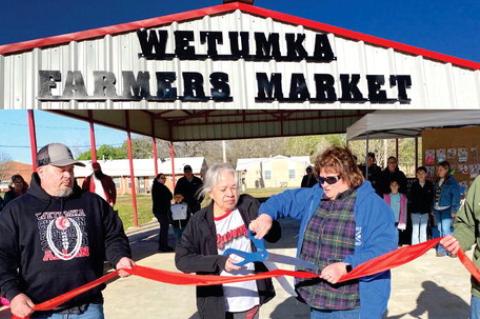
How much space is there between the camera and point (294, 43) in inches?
309

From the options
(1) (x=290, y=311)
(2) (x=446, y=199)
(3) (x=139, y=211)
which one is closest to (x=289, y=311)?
(1) (x=290, y=311)

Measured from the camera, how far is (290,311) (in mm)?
4941

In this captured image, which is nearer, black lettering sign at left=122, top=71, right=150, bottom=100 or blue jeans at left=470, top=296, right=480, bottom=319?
blue jeans at left=470, top=296, right=480, bottom=319

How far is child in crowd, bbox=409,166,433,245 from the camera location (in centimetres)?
852

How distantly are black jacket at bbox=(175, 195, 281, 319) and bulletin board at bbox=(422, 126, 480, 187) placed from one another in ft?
30.4

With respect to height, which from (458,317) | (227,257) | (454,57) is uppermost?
(454,57)

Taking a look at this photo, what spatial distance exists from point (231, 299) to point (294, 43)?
6249mm

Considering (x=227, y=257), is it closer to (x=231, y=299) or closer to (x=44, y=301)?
(x=231, y=299)

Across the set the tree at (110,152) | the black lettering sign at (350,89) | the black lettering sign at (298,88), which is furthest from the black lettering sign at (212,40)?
the tree at (110,152)

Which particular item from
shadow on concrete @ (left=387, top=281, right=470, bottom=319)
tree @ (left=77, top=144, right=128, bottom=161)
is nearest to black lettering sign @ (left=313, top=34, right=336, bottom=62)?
shadow on concrete @ (left=387, top=281, right=470, bottom=319)

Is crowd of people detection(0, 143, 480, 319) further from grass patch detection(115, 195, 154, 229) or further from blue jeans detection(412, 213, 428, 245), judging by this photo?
grass patch detection(115, 195, 154, 229)

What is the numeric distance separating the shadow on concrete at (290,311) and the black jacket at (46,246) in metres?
2.91

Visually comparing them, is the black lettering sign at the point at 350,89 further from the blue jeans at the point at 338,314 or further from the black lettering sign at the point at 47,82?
the blue jeans at the point at 338,314

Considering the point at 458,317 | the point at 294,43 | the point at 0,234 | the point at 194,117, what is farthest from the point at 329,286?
the point at 194,117
